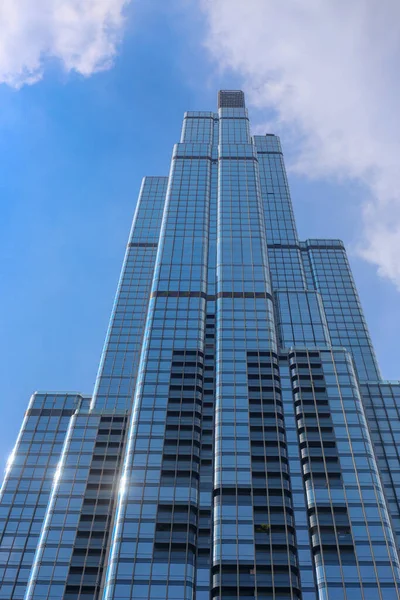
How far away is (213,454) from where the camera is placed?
93875 mm

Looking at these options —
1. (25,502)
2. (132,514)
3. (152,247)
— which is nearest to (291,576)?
(132,514)

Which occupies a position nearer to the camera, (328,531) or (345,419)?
(328,531)

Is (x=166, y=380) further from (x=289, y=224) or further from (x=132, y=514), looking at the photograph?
(x=289, y=224)

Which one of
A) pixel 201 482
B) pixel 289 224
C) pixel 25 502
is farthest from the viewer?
pixel 289 224

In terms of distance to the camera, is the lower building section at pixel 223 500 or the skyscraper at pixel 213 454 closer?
the lower building section at pixel 223 500

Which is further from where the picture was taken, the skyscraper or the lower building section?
the skyscraper

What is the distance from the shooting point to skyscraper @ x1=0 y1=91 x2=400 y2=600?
Answer: 77062 mm

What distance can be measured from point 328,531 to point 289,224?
11630 centimetres

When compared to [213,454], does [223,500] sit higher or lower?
lower

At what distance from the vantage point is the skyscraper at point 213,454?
77.1m

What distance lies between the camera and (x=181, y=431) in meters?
96.3

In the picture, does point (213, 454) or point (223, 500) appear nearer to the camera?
point (223, 500)

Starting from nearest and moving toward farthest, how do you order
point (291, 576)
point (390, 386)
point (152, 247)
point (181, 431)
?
point (291, 576) < point (181, 431) < point (390, 386) < point (152, 247)

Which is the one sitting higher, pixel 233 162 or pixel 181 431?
pixel 233 162
